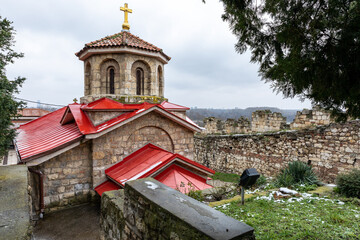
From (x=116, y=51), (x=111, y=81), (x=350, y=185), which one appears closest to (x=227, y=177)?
(x=350, y=185)

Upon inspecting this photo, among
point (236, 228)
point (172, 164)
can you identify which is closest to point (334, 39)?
point (236, 228)

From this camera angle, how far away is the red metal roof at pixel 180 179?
545cm

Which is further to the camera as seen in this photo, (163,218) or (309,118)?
(309,118)

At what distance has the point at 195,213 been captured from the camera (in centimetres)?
222

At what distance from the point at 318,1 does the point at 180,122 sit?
6039 mm

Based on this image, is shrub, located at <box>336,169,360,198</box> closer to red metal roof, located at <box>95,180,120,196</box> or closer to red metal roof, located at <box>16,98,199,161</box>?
red metal roof, located at <box>16,98,199,161</box>

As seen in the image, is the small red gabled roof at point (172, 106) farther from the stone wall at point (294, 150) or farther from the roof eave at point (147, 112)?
the stone wall at point (294, 150)

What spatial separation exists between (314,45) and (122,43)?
7.64 metres

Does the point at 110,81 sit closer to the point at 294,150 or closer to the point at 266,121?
the point at 266,121

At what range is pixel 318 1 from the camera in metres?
2.23

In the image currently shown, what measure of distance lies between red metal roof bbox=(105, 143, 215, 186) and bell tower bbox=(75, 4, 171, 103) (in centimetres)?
266

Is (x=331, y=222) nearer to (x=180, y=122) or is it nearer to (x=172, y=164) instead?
(x=172, y=164)

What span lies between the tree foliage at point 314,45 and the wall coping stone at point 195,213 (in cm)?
178

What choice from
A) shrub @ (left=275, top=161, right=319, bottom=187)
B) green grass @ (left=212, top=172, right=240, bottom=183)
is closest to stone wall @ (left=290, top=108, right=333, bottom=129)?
shrub @ (left=275, top=161, right=319, bottom=187)
